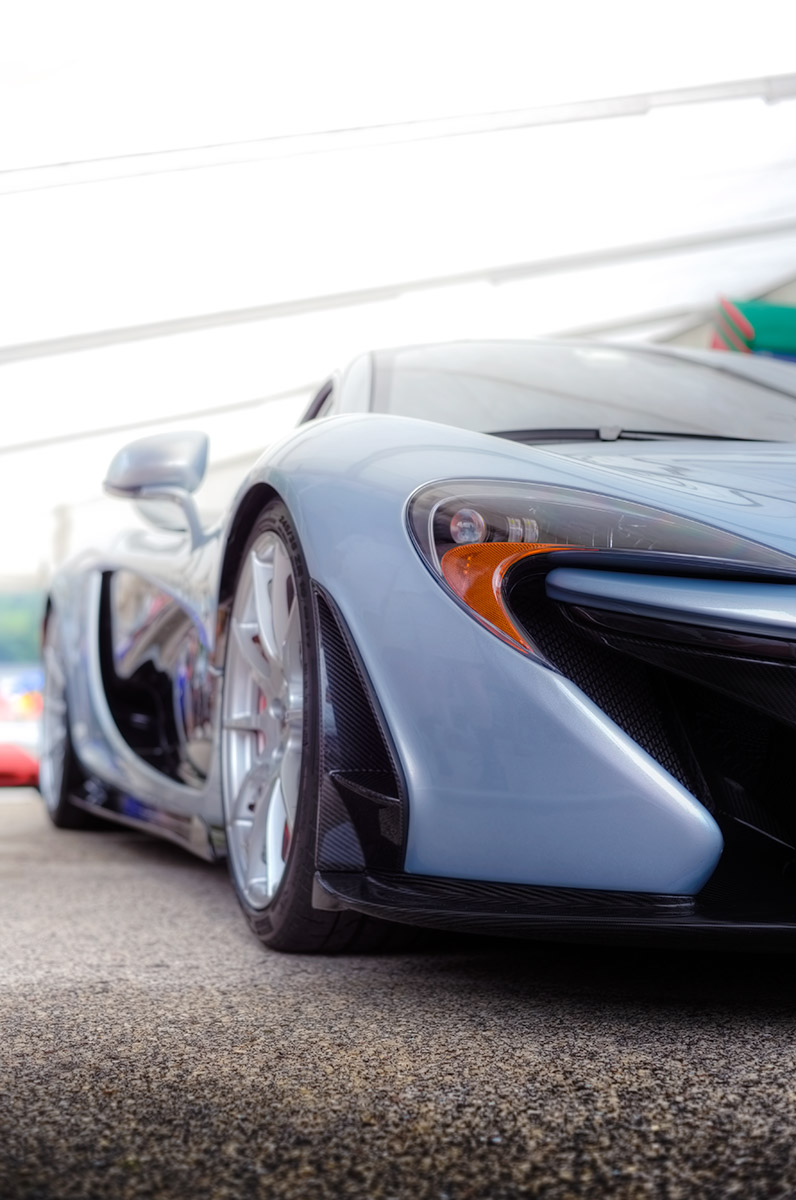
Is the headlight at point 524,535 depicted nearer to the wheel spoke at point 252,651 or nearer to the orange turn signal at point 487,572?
the orange turn signal at point 487,572

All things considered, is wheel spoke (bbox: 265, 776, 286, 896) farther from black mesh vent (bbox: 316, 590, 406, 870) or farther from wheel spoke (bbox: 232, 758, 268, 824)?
black mesh vent (bbox: 316, 590, 406, 870)

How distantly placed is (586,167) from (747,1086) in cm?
495

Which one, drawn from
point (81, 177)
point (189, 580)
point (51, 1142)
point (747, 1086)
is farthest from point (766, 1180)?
point (81, 177)

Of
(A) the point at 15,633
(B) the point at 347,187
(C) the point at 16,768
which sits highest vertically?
(B) the point at 347,187

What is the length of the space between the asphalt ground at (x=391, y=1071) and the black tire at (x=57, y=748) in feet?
5.36

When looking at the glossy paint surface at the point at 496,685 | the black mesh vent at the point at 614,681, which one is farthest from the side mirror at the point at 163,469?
the black mesh vent at the point at 614,681

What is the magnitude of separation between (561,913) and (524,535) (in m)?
0.42

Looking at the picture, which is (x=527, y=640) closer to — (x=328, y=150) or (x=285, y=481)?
(x=285, y=481)

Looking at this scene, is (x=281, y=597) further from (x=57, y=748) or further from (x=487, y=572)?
(x=57, y=748)

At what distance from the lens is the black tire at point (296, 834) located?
1.59 metres

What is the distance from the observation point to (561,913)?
132 centimetres

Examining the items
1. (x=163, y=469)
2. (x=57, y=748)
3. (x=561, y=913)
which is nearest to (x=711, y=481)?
(x=561, y=913)

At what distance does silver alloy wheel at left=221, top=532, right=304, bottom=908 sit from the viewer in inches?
68.7

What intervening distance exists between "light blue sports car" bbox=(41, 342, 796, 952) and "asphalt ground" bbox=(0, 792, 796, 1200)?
130 mm
